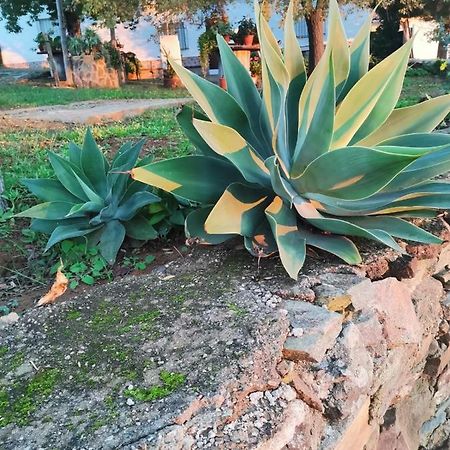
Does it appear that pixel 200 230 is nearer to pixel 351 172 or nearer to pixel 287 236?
pixel 287 236

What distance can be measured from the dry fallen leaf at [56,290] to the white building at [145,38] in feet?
57.1

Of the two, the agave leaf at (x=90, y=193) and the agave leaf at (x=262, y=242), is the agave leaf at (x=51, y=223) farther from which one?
the agave leaf at (x=262, y=242)

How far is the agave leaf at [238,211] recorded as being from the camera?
1.97 m

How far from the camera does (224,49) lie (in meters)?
2.29

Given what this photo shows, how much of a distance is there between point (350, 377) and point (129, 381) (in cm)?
65

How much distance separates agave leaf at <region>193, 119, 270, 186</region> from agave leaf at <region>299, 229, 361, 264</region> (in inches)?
10.1

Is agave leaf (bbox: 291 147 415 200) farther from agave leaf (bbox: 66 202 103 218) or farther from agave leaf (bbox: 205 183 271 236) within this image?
agave leaf (bbox: 66 202 103 218)

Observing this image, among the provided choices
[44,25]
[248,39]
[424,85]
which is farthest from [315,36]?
[44,25]

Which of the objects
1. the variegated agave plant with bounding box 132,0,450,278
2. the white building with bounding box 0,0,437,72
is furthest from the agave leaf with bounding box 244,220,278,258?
the white building with bounding box 0,0,437,72

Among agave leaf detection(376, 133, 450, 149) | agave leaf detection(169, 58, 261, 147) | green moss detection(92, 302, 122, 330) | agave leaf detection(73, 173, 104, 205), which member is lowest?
green moss detection(92, 302, 122, 330)

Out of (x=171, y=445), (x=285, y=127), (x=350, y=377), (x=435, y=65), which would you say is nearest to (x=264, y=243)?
(x=285, y=127)

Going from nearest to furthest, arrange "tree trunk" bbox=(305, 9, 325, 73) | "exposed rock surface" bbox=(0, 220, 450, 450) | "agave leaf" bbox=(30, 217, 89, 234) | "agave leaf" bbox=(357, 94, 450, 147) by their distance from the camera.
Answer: "exposed rock surface" bbox=(0, 220, 450, 450)
"agave leaf" bbox=(357, 94, 450, 147)
"agave leaf" bbox=(30, 217, 89, 234)
"tree trunk" bbox=(305, 9, 325, 73)

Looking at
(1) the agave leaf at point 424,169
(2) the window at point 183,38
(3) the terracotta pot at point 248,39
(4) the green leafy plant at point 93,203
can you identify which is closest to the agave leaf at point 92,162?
(4) the green leafy plant at point 93,203

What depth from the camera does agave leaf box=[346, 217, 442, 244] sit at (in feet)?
6.78
